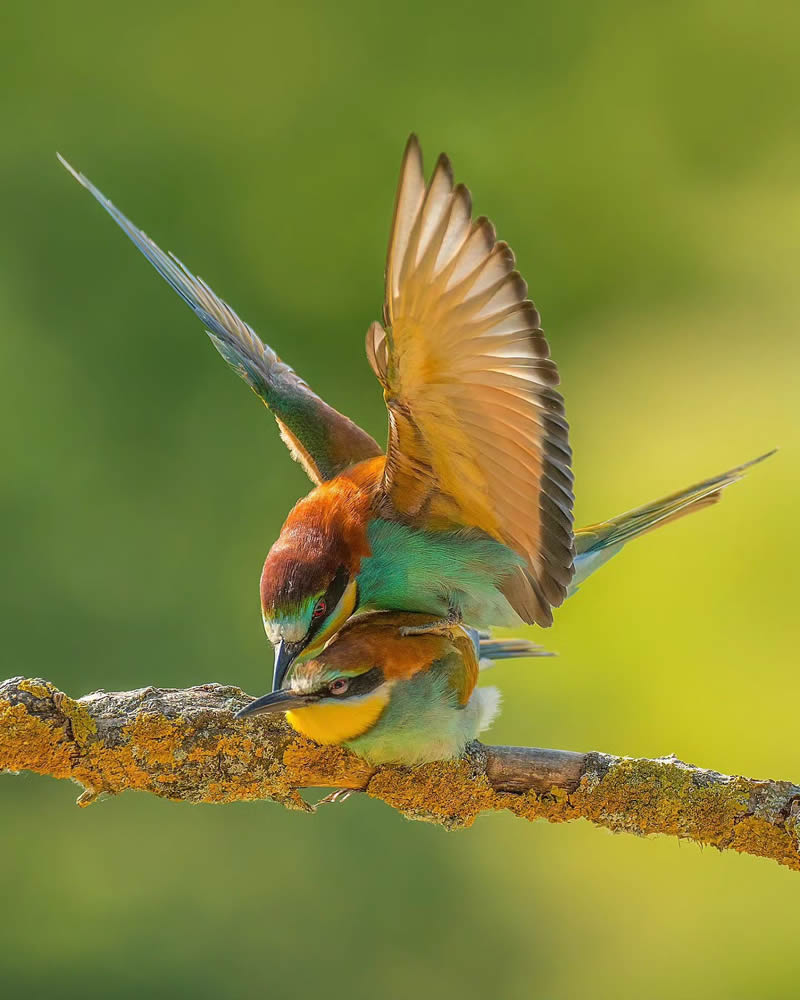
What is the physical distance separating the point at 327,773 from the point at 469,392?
1.40 feet

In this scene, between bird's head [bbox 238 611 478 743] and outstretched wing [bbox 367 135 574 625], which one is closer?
outstretched wing [bbox 367 135 574 625]

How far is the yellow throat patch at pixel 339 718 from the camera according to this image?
134 cm

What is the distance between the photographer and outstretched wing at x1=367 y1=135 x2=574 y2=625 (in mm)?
1175

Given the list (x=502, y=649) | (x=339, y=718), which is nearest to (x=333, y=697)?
(x=339, y=718)

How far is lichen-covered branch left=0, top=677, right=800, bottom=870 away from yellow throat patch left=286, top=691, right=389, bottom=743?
0.02m

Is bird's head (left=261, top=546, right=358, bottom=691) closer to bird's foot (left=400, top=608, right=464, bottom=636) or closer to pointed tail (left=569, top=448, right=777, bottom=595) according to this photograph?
bird's foot (left=400, top=608, right=464, bottom=636)

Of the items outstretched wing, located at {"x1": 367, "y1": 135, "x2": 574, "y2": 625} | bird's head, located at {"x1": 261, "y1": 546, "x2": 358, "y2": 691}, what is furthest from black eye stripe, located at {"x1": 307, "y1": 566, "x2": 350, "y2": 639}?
outstretched wing, located at {"x1": 367, "y1": 135, "x2": 574, "y2": 625}

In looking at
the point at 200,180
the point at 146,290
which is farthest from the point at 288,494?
the point at 200,180

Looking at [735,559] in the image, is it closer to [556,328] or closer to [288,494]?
[556,328]

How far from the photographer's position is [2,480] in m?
2.59

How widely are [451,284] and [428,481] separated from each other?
0.84ft

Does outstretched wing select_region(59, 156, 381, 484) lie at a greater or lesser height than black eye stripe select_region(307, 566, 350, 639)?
greater

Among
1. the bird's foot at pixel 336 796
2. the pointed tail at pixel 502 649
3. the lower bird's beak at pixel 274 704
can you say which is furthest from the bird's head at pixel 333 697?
the pointed tail at pixel 502 649

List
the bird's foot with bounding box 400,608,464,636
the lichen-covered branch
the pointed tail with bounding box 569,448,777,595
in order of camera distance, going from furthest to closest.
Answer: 1. the pointed tail with bounding box 569,448,777,595
2. the bird's foot with bounding box 400,608,464,636
3. the lichen-covered branch
